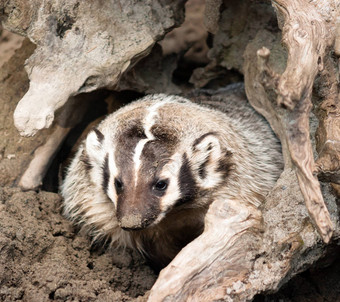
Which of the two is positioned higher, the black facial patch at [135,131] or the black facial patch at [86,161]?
the black facial patch at [135,131]

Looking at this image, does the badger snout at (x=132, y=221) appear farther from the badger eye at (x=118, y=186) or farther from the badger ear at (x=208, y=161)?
the badger ear at (x=208, y=161)

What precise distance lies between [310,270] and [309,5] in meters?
1.35

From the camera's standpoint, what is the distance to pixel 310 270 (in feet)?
9.02

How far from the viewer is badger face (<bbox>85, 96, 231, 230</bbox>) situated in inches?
90.7

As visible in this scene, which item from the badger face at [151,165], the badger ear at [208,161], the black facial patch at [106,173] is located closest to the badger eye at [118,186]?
the badger face at [151,165]

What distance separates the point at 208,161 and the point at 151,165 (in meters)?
0.34

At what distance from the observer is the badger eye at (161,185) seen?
2.36m

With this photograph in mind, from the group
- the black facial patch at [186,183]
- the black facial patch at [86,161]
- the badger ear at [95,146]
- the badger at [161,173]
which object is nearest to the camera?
the badger at [161,173]

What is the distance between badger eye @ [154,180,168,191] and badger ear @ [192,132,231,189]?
0.65 feet

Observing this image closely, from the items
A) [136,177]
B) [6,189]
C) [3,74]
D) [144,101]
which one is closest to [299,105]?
[136,177]

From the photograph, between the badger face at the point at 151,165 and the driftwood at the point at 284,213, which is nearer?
the driftwood at the point at 284,213

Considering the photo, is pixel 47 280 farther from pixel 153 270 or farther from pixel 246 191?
pixel 246 191

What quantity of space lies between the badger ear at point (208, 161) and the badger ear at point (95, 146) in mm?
479

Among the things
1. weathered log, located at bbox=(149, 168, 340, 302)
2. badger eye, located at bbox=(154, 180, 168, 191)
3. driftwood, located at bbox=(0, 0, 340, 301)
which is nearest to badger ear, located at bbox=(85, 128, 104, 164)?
driftwood, located at bbox=(0, 0, 340, 301)
